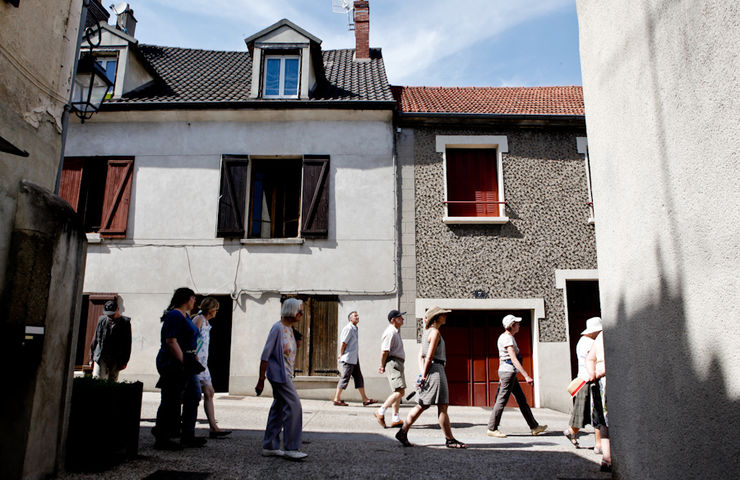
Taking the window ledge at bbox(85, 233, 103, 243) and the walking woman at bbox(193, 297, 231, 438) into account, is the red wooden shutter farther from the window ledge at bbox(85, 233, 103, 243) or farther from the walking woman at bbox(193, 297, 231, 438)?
the window ledge at bbox(85, 233, 103, 243)

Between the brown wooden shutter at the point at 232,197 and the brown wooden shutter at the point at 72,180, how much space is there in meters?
3.17

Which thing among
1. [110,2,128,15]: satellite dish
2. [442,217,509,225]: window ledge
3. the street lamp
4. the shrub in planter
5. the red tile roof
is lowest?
the shrub in planter

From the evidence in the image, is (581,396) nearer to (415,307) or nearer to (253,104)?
(415,307)

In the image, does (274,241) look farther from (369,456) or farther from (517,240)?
(369,456)

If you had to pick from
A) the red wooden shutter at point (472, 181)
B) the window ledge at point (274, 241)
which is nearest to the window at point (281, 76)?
the window ledge at point (274, 241)

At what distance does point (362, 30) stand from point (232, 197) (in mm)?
6623

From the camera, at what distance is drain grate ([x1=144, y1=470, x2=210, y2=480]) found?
4328mm

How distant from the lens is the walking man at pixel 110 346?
7.66m

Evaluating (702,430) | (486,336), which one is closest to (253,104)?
(486,336)

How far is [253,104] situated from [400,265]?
4.74m

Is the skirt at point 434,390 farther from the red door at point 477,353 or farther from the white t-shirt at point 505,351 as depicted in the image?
the red door at point 477,353

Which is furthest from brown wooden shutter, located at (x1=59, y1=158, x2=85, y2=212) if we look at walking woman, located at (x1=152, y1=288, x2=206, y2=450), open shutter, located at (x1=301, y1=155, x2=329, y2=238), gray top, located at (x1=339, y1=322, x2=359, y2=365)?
walking woman, located at (x1=152, y1=288, x2=206, y2=450)

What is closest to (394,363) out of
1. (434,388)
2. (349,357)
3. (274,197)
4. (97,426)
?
(434,388)

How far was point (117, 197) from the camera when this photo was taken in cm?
1158
